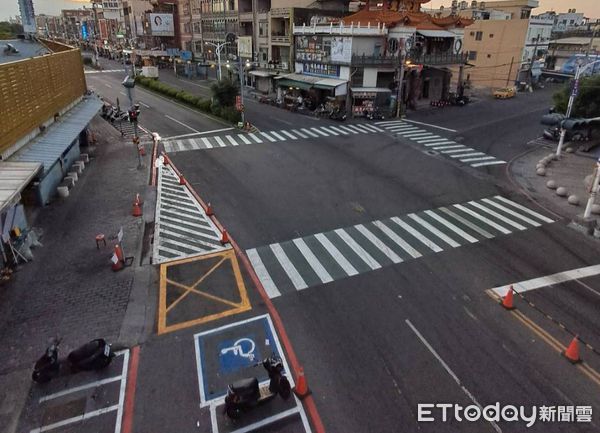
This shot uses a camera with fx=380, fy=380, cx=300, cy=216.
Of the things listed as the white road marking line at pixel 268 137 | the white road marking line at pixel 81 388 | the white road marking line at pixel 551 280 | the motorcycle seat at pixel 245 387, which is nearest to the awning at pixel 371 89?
the white road marking line at pixel 268 137

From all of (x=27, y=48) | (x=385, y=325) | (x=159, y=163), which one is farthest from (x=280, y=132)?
(x=385, y=325)

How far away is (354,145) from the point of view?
3369cm

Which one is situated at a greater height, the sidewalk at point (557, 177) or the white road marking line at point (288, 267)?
the sidewalk at point (557, 177)

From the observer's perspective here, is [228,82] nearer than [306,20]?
Yes

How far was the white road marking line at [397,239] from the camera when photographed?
16.7 metres

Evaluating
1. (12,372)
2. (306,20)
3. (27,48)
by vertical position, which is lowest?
(12,372)

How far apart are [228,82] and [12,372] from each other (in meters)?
37.4

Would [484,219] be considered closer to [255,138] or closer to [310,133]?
[310,133]

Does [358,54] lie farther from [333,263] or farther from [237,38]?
[333,263]

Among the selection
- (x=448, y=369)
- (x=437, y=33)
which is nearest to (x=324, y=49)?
(x=437, y=33)

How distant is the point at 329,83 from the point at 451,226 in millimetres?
31057

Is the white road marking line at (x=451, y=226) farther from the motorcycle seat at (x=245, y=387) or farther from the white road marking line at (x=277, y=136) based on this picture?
the white road marking line at (x=277, y=136)

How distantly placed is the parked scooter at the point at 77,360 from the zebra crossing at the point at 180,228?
5595 millimetres

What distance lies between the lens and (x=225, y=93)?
140 ft
